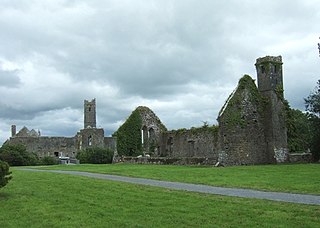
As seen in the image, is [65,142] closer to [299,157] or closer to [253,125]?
[253,125]

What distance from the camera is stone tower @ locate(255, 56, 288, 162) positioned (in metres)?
33.8

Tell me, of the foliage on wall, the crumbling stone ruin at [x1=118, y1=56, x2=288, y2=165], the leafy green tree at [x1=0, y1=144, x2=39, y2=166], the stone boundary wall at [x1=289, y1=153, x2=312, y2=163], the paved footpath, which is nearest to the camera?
the paved footpath

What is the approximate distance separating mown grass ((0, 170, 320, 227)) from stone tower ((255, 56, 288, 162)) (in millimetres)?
21579

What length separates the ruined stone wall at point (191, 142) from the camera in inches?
1452

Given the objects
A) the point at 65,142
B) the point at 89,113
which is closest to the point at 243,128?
the point at 65,142

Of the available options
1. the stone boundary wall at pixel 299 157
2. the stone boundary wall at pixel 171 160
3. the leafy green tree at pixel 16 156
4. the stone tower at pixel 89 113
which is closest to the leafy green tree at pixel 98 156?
the stone boundary wall at pixel 171 160

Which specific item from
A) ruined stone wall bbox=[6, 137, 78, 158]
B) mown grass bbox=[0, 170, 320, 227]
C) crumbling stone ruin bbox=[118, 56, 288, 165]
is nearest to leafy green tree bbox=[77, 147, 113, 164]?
crumbling stone ruin bbox=[118, 56, 288, 165]

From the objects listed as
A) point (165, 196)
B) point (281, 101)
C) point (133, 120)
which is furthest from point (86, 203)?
point (133, 120)

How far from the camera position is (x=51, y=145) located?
214 feet

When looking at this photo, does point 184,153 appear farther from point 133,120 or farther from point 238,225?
point 238,225

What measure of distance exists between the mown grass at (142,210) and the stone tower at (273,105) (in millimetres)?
21579

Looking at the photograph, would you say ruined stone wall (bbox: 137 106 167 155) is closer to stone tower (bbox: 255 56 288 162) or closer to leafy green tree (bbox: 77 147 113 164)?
leafy green tree (bbox: 77 147 113 164)

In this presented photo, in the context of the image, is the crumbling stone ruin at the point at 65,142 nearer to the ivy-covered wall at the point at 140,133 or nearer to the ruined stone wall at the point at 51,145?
the ruined stone wall at the point at 51,145

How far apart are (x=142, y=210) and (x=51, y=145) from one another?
2247 inches
